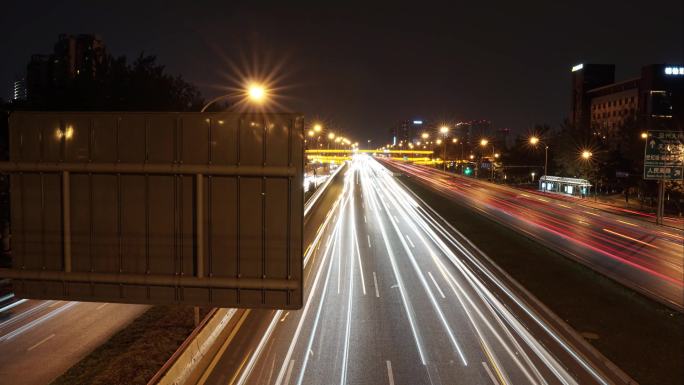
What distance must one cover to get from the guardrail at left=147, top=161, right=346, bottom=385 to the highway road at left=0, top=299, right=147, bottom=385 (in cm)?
372

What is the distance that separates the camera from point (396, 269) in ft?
88.7

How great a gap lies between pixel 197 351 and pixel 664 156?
136ft

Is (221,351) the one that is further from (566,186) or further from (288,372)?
(566,186)

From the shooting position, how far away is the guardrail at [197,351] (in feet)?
40.1

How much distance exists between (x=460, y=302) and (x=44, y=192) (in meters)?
17.7

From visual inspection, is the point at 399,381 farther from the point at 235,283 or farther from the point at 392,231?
the point at 392,231

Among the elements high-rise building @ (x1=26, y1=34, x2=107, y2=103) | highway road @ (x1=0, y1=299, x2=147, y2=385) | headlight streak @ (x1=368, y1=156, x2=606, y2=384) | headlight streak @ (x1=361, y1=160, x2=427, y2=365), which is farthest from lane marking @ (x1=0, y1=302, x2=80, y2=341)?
high-rise building @ (x1=26, y1=34, x2=107, y2=103)

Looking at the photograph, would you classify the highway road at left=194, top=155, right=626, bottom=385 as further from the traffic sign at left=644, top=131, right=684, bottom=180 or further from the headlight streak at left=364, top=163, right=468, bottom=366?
the traffic sign at left=644, top=131, right=684, bottom=180

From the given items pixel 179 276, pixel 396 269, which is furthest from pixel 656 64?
pixel 179 276

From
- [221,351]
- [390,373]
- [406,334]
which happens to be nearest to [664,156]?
[406,334]

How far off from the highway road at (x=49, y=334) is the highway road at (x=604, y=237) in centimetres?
2199

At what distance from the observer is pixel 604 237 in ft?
122

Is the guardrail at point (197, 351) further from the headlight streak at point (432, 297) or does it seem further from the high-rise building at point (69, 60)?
the high-rise building at point (69, 60)

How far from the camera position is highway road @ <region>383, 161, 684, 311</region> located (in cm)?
2538
